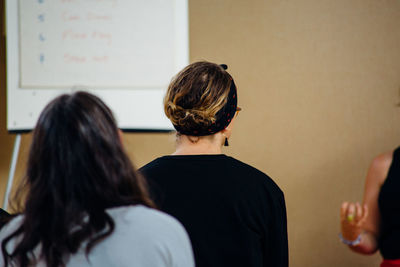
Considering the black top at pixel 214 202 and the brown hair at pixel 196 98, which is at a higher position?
the brown hair at pixel 196 98

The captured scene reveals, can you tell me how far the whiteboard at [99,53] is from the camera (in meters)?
1.94

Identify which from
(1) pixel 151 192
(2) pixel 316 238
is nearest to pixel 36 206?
(1) pixel 151 192

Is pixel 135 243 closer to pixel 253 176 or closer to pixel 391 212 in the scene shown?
pixel 253 176

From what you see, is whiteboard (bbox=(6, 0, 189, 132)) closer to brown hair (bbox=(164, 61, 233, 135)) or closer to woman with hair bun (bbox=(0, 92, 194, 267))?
brown hair (bbox=(164, 61, 233, 135))

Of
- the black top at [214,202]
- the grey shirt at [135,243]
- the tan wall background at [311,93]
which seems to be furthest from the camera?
the tan wall background at [311,93]

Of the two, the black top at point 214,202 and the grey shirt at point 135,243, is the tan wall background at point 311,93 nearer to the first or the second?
the black top at point 214,202

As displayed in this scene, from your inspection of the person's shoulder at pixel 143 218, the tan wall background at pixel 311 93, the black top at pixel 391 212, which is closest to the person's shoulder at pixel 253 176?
the black top at pixel 391 212

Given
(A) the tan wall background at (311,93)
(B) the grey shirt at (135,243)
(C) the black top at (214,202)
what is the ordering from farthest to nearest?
(A) the tan wall background at (311,93)
(C) the black top at (214,202)
(B) the grey shirt at (135,243)

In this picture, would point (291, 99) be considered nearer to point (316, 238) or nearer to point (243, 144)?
point (243, 144)

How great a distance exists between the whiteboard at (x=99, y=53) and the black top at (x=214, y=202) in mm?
899

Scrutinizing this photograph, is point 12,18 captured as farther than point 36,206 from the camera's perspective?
Yes

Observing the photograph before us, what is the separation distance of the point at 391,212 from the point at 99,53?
1.48 meters

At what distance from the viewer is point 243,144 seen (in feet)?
6.61

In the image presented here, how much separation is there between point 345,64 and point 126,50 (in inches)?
41.8
